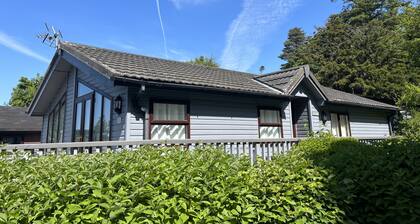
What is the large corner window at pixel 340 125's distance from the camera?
42.4ft

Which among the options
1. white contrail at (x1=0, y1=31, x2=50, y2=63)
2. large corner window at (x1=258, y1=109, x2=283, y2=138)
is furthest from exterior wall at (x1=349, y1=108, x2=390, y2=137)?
white contrail at (x1=0, y1=31, x2=50, y2=63)

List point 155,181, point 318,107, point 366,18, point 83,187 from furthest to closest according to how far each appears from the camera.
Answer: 1. point 366,18
2. point 318,107
3. point 155,181
4. point 83,187

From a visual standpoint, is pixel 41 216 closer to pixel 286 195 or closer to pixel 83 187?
pixel 83 187

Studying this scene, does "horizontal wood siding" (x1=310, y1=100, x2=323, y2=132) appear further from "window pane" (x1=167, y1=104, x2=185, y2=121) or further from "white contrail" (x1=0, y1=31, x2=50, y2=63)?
"white contrail" (x1=0, y1=31, x2=50, y2=63)

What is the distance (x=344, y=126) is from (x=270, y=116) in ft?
16.9

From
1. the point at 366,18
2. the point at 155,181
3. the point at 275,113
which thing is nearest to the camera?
the point at 155,181

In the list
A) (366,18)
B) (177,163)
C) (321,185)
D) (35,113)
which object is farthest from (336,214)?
(366,18)

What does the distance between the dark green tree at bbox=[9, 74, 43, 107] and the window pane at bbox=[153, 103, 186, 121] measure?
3364 cm

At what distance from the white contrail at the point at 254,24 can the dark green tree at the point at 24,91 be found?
930 inches

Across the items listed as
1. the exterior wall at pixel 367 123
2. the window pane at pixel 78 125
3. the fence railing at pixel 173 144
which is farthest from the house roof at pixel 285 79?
the window pane at pixel 78 125

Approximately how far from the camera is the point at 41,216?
2152mm

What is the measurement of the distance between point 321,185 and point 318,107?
886cm

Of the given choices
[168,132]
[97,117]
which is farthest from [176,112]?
[97,117]

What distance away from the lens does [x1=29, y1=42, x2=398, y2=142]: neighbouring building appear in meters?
7.36
